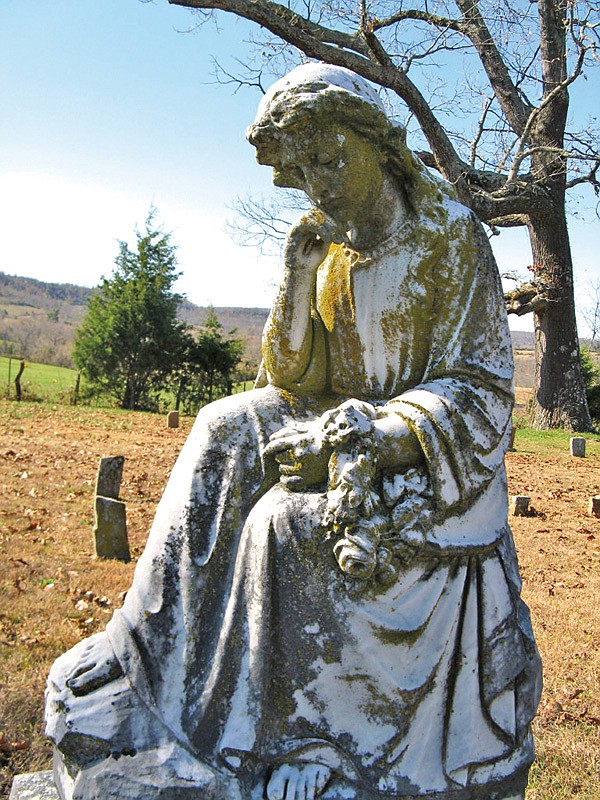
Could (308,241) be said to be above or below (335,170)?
below

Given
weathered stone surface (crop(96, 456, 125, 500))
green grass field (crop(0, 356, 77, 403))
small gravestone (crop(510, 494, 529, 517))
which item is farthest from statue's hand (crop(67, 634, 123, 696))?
green grass field (crop(0, 356, 77, 403))

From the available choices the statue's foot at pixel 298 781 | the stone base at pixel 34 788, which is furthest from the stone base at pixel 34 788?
the statue's foot at pixel 298 781

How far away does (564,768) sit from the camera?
11.8 feet

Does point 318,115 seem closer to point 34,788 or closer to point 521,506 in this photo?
point 34,788

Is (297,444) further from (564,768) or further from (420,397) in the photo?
(564,768)

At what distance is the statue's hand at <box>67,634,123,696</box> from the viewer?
2197 mm

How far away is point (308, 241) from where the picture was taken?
2.71m

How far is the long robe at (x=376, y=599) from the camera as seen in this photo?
2.15m

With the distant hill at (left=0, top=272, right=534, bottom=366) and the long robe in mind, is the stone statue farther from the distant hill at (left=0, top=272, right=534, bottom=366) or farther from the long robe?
the distant hill at (left=0, top=272, right=534, bottom=366)

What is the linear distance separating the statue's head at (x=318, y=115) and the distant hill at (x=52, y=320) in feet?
62.2

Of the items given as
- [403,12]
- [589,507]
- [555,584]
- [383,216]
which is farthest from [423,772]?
[403,12]

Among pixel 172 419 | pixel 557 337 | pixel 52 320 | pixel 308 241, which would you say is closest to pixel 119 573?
pixel 308 241

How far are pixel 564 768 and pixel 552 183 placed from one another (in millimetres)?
16491

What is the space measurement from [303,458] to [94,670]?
35.1 inches
